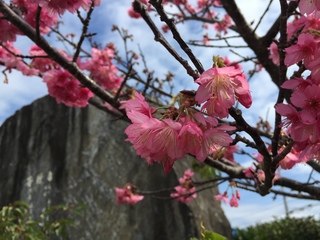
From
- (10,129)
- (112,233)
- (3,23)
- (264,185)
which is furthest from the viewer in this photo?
(10,129)

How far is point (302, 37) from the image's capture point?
3.15 ft

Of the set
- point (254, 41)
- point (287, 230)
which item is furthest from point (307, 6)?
point (287, 230)

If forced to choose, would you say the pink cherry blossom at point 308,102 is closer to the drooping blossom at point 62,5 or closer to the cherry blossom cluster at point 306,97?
the cherry blossom cluster at point 306,97

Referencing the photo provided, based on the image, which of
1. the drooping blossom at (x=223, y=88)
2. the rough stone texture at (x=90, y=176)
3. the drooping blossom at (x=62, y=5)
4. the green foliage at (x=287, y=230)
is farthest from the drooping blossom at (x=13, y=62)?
the green foliage at (x=287, y=230)

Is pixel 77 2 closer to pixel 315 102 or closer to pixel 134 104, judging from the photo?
pixel 134 104

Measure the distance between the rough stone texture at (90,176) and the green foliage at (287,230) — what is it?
7.45 feet

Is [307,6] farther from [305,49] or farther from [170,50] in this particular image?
[170,50]

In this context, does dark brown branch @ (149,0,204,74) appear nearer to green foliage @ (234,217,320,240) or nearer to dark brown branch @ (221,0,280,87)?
dark brown branch @ (221,0,280,87)

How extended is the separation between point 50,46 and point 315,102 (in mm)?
1502

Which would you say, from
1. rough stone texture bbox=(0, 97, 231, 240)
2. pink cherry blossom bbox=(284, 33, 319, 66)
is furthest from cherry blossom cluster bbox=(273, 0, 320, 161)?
rough stone texture bbox=(0, 97, 231, 240)

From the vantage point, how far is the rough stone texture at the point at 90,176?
17.3ft

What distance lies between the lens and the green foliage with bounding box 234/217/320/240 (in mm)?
7297

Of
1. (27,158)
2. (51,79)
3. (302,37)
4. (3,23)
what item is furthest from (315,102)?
(27,158)

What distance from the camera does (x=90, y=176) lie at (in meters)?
5.87
